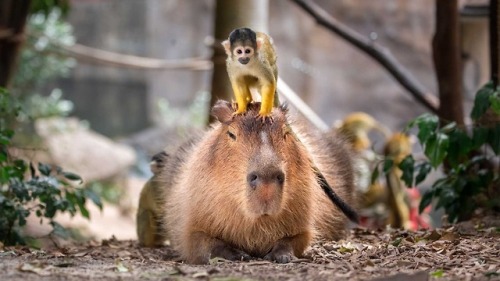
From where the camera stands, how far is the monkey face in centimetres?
426

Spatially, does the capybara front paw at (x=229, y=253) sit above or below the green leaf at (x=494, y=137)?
below

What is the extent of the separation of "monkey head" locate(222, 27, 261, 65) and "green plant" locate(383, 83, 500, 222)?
62.6 inches

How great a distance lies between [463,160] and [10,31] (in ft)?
13.8

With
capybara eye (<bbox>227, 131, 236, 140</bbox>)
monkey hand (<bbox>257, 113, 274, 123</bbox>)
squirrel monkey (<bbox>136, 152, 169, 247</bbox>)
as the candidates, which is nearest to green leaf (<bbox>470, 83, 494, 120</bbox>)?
monkey hand (<bbox>257, 113, 274, 123</bbox>)

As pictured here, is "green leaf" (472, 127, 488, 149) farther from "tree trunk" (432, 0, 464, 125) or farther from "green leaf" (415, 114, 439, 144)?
"tree trunk" (432, 0, 464, 125)

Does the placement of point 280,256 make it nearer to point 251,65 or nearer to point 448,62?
point 251,65

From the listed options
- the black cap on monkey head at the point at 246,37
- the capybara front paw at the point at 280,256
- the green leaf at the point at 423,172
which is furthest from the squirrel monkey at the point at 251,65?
the green leaf at the point at 423,172

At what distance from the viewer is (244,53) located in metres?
4.27

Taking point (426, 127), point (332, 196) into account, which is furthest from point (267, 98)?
point (426, 127)

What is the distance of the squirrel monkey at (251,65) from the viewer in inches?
168

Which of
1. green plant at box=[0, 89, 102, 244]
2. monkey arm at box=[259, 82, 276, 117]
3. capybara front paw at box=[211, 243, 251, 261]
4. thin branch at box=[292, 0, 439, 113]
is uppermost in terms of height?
thin branch at box=[292, 0, 439, 113]

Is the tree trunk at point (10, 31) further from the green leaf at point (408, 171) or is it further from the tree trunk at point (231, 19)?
the green leaf at point (408, 171)

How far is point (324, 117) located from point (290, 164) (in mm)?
11843

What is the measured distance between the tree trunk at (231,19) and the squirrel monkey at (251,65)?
2.67m
